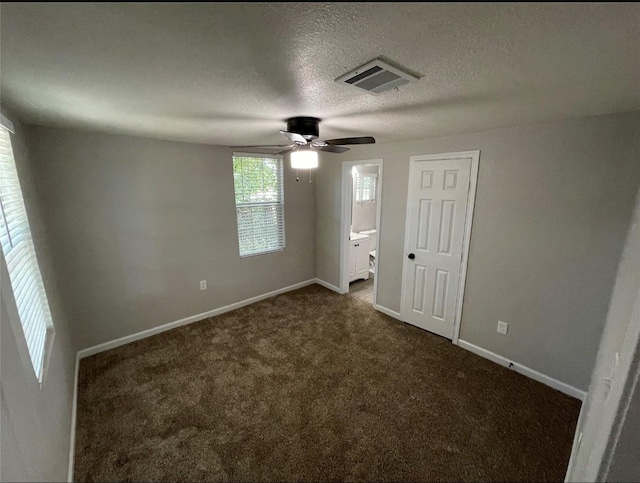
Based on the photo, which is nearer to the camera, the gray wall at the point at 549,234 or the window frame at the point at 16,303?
the window frame at the point at 16,303

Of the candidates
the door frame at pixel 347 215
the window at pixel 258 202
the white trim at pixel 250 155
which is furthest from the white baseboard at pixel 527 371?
the white trim at pixel 250 155

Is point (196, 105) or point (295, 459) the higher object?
point (196, 105)

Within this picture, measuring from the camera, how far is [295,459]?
5.42 ft

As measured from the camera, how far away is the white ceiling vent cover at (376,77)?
1.04m

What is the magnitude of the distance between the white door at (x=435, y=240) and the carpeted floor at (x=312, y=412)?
334 millimetres

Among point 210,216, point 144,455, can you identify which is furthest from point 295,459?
point 210,216

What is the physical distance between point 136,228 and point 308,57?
2666 mm

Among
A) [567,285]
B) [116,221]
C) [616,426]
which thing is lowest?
[567,285]

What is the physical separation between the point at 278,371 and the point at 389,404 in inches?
39.7

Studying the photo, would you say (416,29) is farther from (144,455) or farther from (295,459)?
(144,455)

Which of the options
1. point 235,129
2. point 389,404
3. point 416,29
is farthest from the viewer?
A: point 235,129

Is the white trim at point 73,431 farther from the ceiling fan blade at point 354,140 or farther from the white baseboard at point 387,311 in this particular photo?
the white baseboard at point 387,311

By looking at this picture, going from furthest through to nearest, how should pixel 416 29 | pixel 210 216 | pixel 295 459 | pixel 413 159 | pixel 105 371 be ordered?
1. pixel 210 216
2. pixel 413 159
3. pixel 105 371
4. pixel 295 459
5. pixel 416 29

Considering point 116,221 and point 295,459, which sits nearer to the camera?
point 295,459
